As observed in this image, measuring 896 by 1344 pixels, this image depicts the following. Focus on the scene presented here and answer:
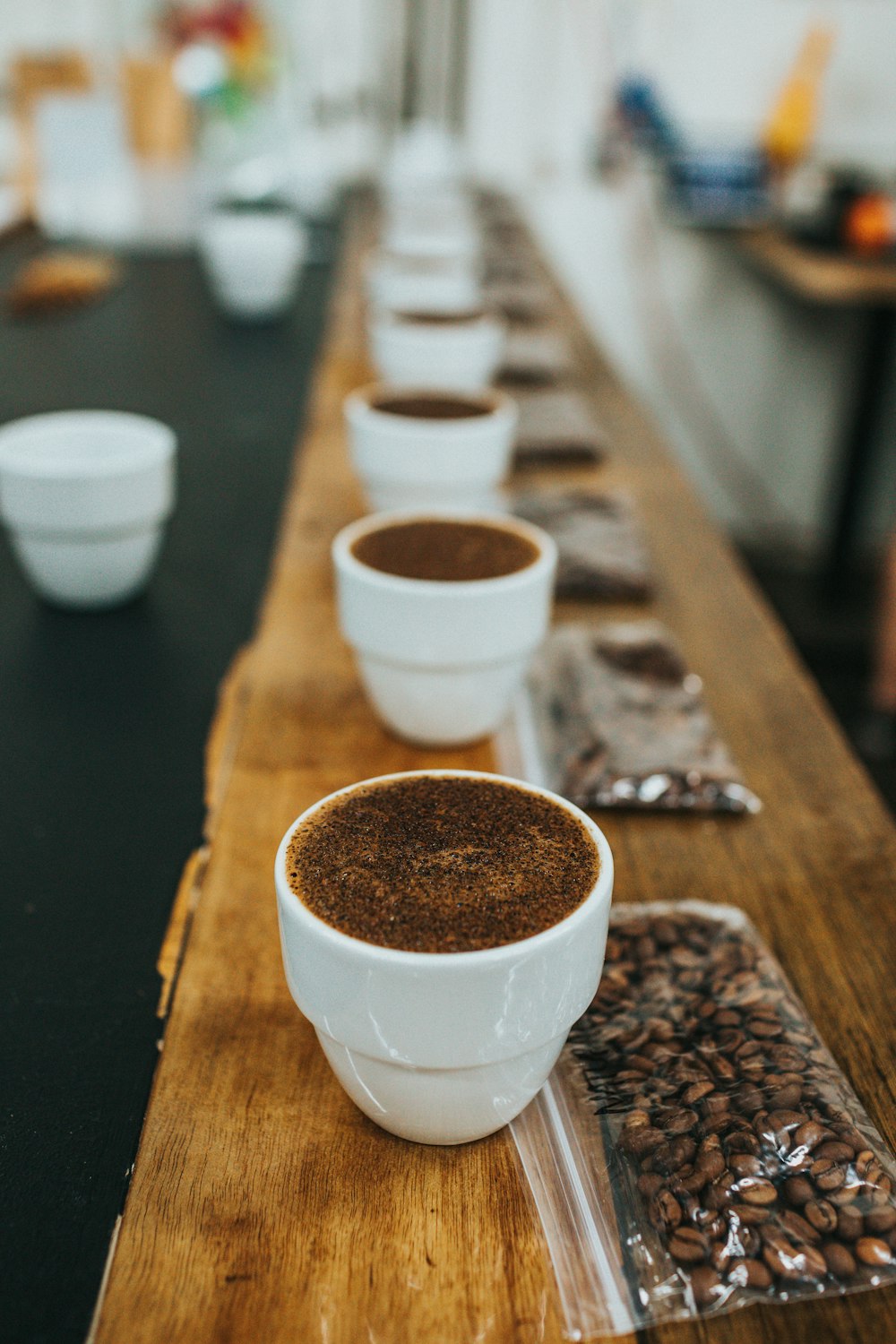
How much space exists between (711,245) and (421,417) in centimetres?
328

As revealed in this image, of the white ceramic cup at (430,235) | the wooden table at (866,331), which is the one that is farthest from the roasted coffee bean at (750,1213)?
the wooden table at (866,331)

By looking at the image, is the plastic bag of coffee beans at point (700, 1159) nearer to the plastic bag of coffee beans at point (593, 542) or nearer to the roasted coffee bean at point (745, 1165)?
the roasted coffee bean at point (745, 1165)

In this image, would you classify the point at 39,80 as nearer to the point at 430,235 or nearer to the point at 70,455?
the point at 430,235

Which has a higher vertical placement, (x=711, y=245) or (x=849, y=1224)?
(x=849, y=1224)

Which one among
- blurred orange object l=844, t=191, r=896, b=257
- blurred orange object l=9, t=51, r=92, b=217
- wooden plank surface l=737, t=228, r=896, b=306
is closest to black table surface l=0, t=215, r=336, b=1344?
wooden plank surface l=737, t=228, r=896, b=306

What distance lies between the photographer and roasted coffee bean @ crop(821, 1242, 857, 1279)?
45 centimetres

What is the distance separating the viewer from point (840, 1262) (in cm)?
45

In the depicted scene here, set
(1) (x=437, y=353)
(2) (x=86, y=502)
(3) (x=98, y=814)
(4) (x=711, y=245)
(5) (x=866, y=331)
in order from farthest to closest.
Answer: (4) (x=711, y=245) < (5) (x=866, y=331) < (1) (x=437, y=353) < (2) (x=86, y=502) < (3) (x=98, y=814)

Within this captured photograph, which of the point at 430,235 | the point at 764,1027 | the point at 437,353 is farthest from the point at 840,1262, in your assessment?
the point at 430,235

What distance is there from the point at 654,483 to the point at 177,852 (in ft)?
2.82

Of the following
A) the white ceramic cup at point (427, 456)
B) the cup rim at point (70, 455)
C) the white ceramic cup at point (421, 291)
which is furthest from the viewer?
the white ceramic cup at point (421, 291)

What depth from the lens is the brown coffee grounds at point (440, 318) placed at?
1413 mm

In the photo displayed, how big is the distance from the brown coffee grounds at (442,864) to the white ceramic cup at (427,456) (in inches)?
20.0

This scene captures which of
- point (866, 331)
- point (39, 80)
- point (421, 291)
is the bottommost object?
point (866, 331)
